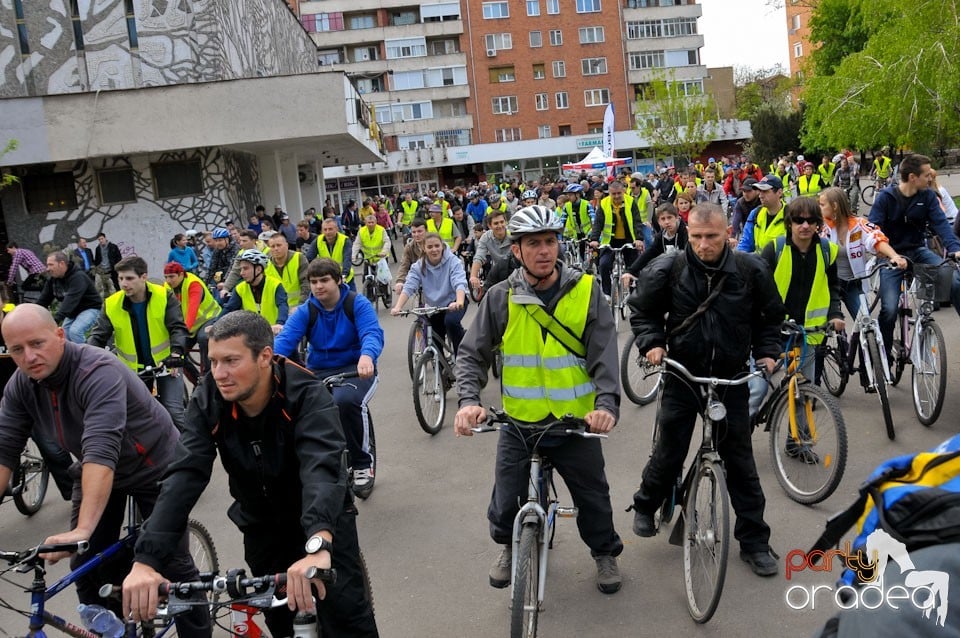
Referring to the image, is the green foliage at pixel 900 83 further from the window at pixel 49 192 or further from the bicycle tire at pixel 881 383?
the window at pixel 49 192

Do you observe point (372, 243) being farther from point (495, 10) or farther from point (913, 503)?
point (495, 10)

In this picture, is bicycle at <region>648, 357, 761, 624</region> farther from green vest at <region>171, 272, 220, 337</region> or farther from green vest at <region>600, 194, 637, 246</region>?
green vest at <region>600, 194, 637, 246</region>

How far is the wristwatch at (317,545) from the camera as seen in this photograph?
2.88m

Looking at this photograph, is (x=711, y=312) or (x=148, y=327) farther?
(x=148, y=327)

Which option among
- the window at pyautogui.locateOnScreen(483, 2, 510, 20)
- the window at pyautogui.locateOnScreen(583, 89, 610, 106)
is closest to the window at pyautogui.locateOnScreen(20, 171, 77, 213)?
the window at pyautogui.locateOnScreen(483, 2, 510, 20)

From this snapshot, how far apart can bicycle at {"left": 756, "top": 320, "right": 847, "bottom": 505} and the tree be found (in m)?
66.5

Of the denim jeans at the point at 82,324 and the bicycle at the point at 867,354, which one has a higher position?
the denim jeans at the point at 82,324

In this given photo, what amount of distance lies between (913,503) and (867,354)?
5.90 m

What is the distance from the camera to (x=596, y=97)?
74.8m

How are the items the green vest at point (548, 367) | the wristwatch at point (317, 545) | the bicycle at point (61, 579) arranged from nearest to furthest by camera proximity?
the wristwatch at point (317, 545), the bicycle at point (61, 579), the green vest at point (548, 367)

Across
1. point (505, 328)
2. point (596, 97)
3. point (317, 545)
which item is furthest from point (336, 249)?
point (596, 97)

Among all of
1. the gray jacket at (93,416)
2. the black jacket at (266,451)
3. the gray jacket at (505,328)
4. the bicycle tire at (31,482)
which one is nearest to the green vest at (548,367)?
the gray jacket at (505,328)

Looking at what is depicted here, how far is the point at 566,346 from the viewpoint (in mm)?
4371

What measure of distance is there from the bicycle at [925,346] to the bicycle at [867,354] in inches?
8.6
